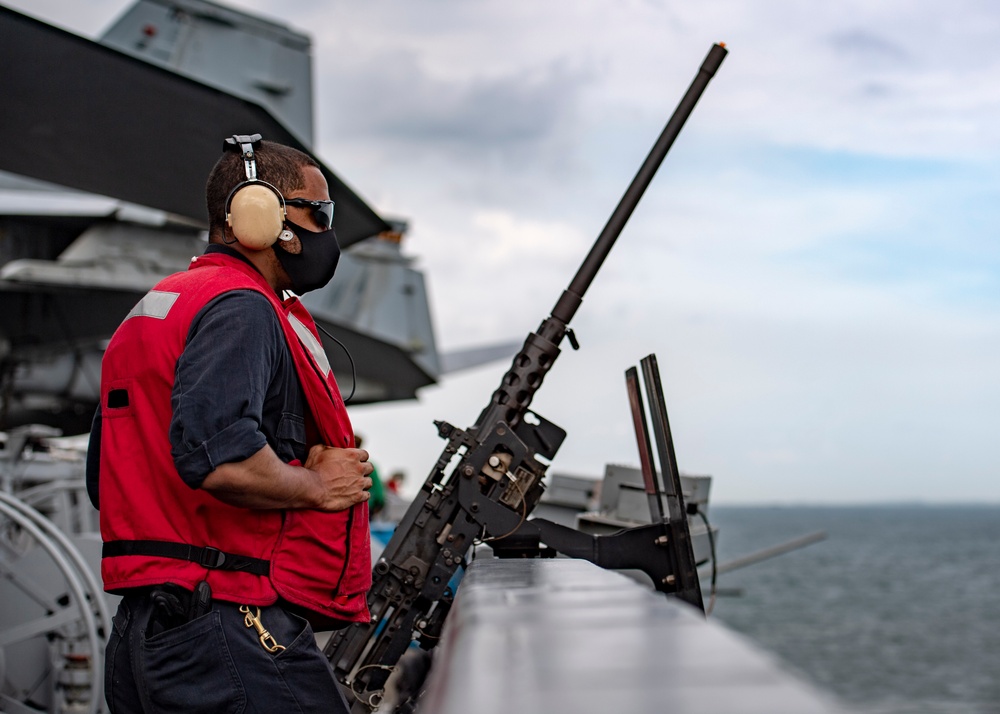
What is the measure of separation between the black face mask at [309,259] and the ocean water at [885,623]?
20.8ft

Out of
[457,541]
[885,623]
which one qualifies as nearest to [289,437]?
[457,541]

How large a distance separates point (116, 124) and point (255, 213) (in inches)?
136

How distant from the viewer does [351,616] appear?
93.6 inches

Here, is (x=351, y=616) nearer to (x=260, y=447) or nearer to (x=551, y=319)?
(x=260, y=447)

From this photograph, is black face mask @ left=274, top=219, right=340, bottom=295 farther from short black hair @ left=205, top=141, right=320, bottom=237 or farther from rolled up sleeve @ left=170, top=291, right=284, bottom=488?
rolled up sleeve @ left=170, top=291, right=284, bottom=488

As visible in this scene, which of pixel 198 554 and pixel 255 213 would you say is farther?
pixel 255 213

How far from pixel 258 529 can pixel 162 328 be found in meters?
0.45

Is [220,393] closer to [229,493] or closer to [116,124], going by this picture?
[229,493]

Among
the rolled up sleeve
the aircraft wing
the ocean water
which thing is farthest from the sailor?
the ocean water


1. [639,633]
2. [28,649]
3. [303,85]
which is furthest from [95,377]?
[639,633]

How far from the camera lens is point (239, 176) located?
93.8 inches

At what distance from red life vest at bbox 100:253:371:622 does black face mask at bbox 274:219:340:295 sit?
0.53ft

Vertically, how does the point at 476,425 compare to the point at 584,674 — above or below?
above

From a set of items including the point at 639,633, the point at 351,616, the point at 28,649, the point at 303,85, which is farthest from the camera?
the point at 303,85
